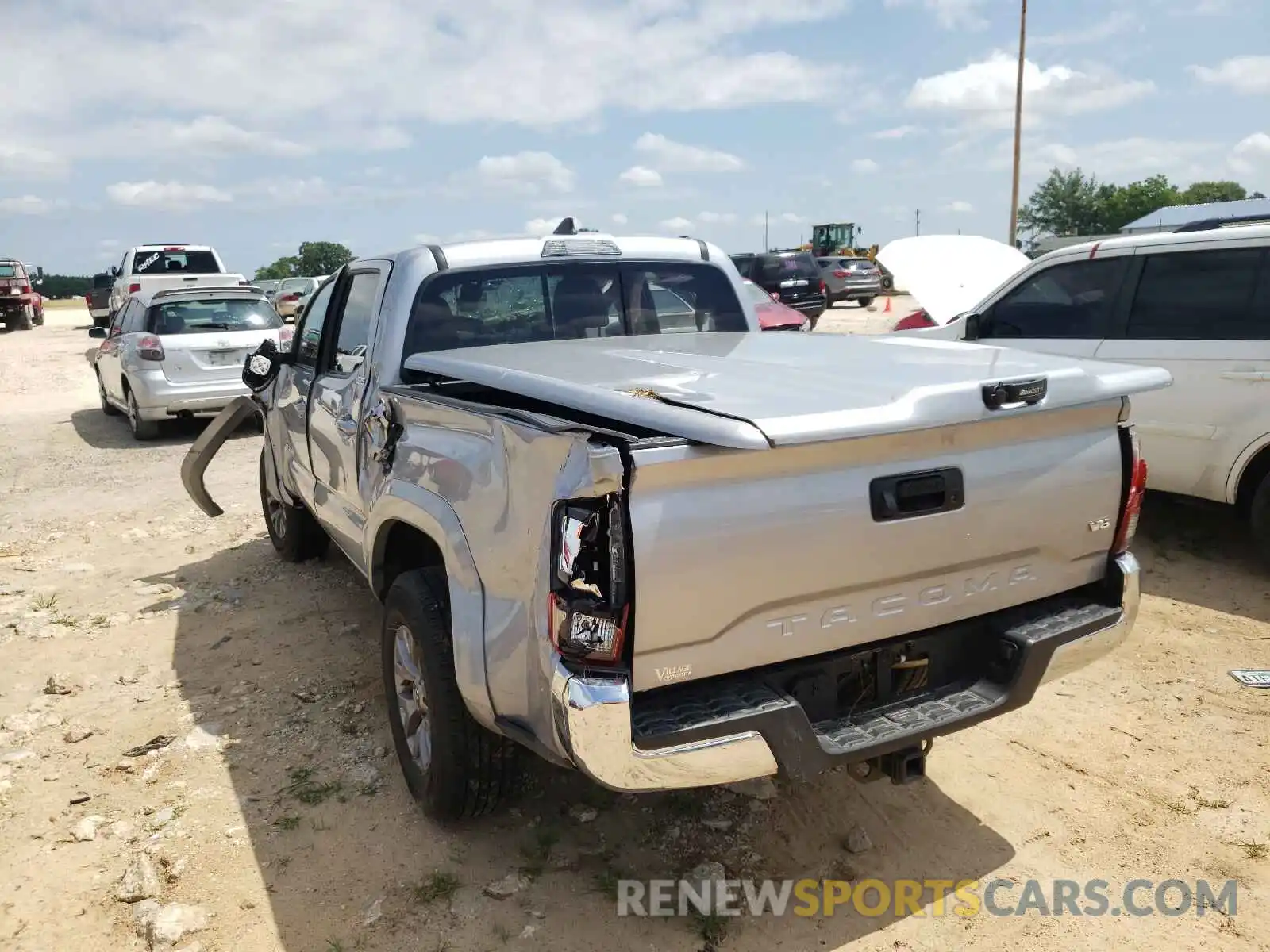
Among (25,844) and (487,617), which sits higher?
(487,617)

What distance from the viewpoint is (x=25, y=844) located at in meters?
3.28

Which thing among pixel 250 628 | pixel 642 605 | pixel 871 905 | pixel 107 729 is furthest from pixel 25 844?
pixel 871 905

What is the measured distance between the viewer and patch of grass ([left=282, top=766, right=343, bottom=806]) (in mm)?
3467

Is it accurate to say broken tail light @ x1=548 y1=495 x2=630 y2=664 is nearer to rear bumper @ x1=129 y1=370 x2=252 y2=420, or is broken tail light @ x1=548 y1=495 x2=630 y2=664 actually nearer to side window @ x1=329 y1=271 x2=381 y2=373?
side window @ x1=329 y1=271 x2=381 y2=373

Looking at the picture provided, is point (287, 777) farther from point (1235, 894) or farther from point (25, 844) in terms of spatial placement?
point (1235, 894)

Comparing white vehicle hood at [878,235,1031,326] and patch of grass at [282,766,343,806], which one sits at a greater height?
white vehicle hood at [878,235,1031,326]

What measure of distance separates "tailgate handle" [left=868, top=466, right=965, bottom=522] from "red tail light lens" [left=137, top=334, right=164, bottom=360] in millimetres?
10120

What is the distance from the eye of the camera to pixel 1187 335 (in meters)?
5.50

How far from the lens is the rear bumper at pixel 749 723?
7.37 ft

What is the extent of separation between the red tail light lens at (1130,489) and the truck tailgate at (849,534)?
0.17 feet

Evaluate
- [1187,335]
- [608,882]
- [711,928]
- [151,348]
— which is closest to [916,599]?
[711,928]

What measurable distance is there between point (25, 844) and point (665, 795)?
2197 mm

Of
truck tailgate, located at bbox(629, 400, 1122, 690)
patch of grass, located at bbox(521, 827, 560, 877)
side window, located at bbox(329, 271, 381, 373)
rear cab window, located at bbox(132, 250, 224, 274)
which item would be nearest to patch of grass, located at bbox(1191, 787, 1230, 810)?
truck tailgate, located at bbox(629, 400, 1122, 690)

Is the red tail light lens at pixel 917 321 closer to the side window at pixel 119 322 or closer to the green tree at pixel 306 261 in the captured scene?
the side window at pixel 119 322
